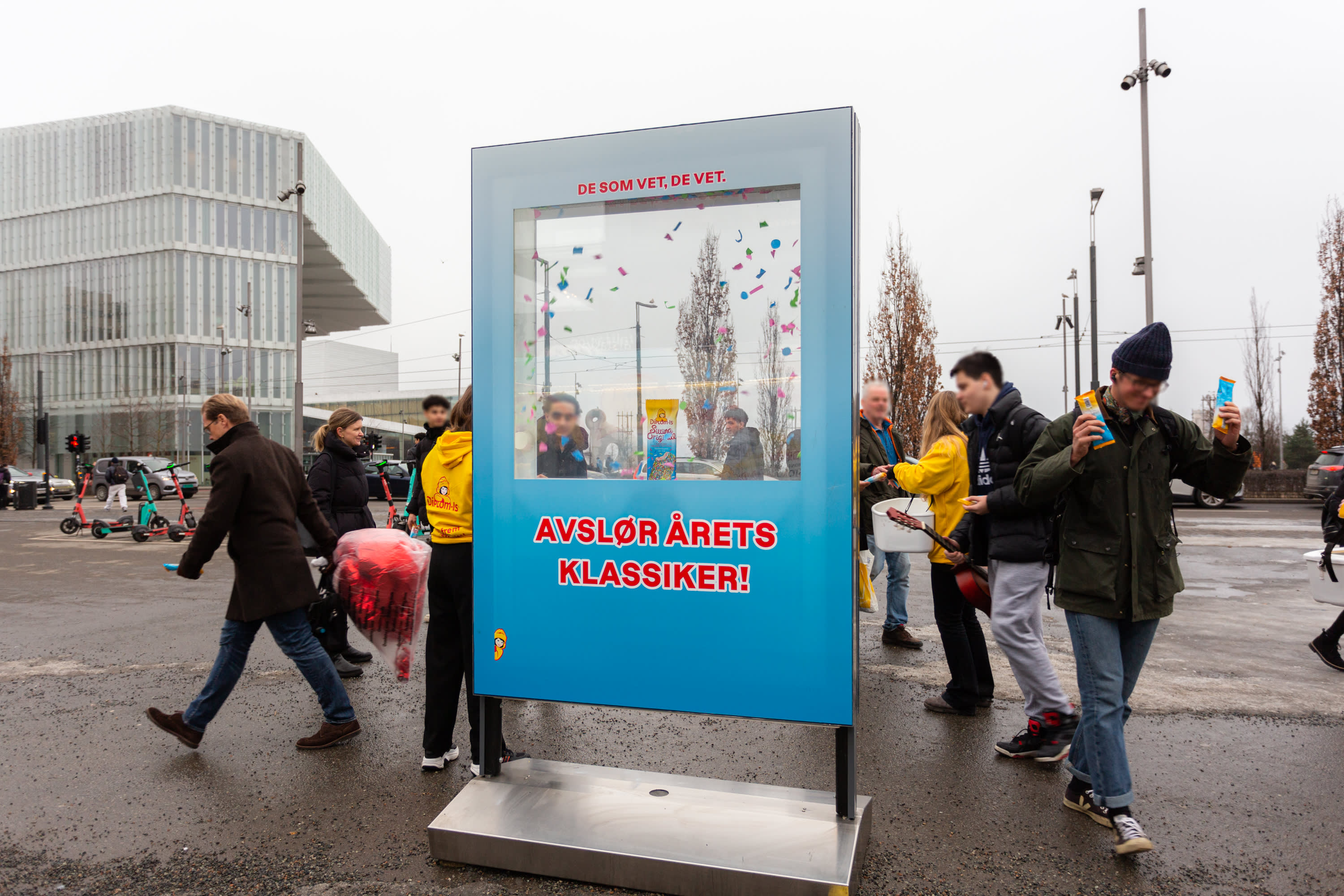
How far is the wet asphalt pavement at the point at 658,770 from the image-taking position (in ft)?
9.61

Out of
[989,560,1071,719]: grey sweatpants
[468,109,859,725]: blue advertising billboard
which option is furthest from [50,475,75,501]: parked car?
[989,560,1071,719]: grey sweatpants

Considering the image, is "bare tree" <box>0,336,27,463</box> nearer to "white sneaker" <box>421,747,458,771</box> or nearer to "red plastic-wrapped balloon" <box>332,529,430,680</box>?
"red plastic-wrapped balloon" <box>332,529,430,680</box>

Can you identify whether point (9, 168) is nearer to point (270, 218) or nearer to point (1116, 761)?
point (270, 218)

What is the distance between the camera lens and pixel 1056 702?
395 centimetres

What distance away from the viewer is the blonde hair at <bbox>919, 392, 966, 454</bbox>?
4.82 meters

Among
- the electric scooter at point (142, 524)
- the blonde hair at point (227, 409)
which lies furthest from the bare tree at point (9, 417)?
the blonde hair at point (227, 409)

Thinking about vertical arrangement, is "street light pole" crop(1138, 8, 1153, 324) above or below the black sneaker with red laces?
above

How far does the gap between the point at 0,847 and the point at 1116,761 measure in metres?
4.20

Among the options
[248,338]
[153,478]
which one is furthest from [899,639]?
[248,338]

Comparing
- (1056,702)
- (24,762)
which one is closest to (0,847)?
(24,762)

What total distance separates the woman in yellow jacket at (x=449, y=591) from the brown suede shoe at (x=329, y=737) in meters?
0.61

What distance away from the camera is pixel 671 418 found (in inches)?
123

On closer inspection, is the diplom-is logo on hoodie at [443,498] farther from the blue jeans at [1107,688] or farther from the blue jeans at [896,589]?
the blue jeans at [896,589]

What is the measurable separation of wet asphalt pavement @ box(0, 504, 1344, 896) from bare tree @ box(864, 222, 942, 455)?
1999cm
